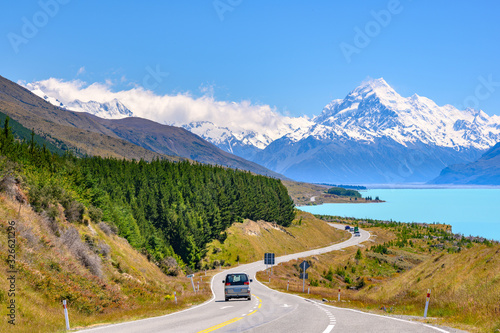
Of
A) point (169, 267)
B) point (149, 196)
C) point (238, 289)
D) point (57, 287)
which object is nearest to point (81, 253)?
point (57, 287)

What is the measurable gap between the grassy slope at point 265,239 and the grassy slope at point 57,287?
5397 centimetres

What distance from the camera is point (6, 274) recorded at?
1942 centimetres

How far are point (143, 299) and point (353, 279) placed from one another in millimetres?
60169

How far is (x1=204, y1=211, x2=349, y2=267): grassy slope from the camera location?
9526cm

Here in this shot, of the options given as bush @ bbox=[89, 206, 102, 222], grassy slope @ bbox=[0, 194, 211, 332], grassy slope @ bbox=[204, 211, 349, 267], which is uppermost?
bush @ bbox=[89, 206, 102, 222]

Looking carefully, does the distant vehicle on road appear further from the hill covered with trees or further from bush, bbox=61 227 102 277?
the hill covered with trees

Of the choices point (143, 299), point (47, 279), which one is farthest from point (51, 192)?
point (47, 279)

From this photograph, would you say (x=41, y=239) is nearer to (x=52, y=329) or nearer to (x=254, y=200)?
(x=52, y=329)

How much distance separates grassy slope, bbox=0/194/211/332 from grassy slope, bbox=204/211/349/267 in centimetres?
5397

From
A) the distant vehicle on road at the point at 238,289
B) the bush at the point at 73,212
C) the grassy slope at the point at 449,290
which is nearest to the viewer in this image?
the grassy slope at the point at 449,290

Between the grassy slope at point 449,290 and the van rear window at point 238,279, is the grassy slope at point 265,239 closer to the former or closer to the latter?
the grassy slope at point 449,290

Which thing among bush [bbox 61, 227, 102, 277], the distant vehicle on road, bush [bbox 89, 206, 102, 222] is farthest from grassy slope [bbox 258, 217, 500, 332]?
bush [bbox 89, 206, 102, 222]

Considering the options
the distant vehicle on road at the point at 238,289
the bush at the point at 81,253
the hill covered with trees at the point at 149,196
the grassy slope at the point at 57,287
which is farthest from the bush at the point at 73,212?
the distant vehicle on road at the point at 238,289

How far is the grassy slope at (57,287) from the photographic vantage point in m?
17.8
